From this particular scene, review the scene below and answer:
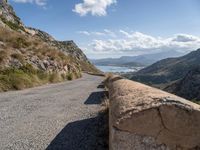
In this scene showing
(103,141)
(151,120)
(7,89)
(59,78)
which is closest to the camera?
(151,120)

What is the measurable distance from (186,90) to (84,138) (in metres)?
127

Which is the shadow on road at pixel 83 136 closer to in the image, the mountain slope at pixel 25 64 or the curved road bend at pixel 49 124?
the curved road bend at pixel 49 124

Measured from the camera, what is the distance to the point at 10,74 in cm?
2239

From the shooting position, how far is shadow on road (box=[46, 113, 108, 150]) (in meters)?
8.37

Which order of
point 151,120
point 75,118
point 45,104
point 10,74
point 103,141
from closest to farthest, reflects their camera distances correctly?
point 151,120 → point 103,141 → point 75,118 → point 45,104 → point 10,74

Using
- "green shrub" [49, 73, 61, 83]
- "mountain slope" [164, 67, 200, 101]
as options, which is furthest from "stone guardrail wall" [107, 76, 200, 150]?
"mountain slope" [164, 67, 200, 101]

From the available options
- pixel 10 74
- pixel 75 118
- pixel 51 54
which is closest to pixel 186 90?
pixel 51 54

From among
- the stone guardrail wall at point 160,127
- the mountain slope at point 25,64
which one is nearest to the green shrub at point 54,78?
the mountain slope at point 25,64

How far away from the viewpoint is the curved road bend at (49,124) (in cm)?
855

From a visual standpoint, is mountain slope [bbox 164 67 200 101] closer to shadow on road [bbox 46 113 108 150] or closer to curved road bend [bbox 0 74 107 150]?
curved road bend [bbox 0 74 107 150]

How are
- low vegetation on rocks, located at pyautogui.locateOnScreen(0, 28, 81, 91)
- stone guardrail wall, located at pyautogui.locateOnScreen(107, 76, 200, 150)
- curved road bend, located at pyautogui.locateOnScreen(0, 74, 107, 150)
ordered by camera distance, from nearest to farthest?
1. stone guardrail wall, located at pyautogui.locateOnScreen(107, 76, 200, 150)
2. curved road bend, located at pyautogui.locateOnScreen(0, 74, 107, 150)
3. low vegetation on rocks, located at pyautogui.locateOnScreen(0, 28, 81, 91)

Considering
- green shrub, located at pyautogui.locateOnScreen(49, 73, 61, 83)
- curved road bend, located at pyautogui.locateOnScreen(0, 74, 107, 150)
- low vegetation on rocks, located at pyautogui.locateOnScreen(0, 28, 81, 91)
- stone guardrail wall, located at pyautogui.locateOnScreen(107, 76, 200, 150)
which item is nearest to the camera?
stone guardrail wall, located at pyautogui.locateOnScreen(107, 76, 200, 150)

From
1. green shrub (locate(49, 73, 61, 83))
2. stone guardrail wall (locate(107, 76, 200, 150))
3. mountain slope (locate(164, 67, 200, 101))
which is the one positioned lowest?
mountain slope (locate(164, 67, 200, 101))

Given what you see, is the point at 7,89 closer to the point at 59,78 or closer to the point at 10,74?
the point at 10,74
